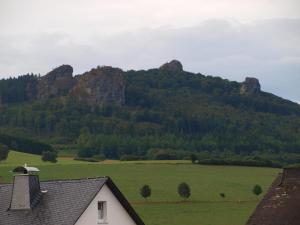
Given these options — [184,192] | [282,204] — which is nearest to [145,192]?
[184,192]

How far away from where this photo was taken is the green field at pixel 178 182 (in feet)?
279

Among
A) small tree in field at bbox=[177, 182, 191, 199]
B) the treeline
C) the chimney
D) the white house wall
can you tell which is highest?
the treeline

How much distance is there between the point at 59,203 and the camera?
35.6 metres

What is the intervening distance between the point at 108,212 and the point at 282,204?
7.56 meters

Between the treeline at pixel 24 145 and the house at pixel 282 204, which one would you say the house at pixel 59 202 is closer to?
the house at pixel 282 204

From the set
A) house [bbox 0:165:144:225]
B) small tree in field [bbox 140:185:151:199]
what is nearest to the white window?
house [bbox 0:165:144:225]

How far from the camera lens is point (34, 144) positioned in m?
196

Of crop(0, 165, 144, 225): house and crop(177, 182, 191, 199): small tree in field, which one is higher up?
crop(0, 165, 144, 225): house

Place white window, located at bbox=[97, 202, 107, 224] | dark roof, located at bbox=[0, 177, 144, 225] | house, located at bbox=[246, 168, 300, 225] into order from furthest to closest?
1. house, located at bbox=[246, 168, 300, 225]
2. white window, located at bbox=[97, 202, 107, 224]
3. dark roof, located at bbox=[0, 177, 144, 225]

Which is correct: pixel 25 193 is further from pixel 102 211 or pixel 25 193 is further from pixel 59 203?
pixel 102 211

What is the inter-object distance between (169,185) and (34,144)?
3130 inches

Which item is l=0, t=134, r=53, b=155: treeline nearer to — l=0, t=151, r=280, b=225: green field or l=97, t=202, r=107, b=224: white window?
l=0, t=151, r=280, b=225: green field

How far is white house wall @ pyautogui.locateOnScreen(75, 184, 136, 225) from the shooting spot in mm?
35656

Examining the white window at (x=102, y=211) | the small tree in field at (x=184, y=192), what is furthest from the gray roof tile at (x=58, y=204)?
the small tree in field at (x=184, y=192)
